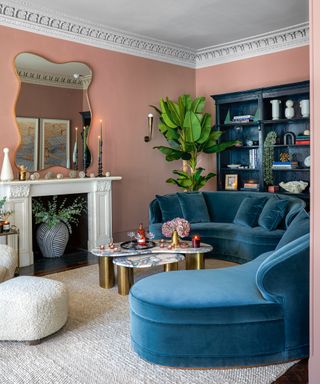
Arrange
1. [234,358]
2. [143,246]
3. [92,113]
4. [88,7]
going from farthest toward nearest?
[92,113] < [88,7] < [143,246] < [234,358]

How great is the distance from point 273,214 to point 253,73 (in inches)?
105

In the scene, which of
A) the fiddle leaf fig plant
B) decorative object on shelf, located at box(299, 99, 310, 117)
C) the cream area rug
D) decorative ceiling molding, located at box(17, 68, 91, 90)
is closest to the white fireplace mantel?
the fiddle leaf fig plant

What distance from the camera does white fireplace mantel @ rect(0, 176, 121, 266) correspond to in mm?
4930

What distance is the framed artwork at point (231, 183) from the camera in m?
6.58

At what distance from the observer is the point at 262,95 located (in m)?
6.04

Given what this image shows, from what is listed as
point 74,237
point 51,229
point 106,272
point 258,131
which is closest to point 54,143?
point 51,229

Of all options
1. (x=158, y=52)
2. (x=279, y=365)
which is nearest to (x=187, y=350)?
(x=279, y=365)

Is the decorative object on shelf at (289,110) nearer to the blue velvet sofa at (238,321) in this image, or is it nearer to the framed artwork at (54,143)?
the framed artwork at (54,143)

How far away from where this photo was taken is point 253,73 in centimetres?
648

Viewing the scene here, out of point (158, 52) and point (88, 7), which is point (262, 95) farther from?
point (88, 7)

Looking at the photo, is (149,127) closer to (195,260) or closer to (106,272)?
(195,260)

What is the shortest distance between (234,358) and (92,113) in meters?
4.19

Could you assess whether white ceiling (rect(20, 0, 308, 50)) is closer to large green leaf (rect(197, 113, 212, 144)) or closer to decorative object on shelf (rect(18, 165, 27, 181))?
large green leaf (rect(197, 113, 212, 144))

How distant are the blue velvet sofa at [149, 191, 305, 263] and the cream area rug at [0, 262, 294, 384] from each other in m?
1.92
